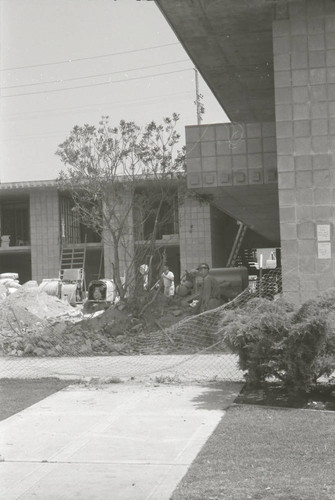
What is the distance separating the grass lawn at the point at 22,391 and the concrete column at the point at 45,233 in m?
26.4

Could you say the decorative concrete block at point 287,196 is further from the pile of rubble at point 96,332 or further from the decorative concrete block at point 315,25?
the pile of rubble at point 96,332

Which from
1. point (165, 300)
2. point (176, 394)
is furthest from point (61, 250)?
point (176, 394)

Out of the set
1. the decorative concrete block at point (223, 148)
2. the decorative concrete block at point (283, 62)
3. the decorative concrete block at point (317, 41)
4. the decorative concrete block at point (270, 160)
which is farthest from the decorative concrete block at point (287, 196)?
the decorative concrete block at point (223, 148)

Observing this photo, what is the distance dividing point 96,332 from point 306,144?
566cm

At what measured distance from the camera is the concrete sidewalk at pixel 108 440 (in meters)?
5.36

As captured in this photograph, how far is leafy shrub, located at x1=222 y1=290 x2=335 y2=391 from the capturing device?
326 inches

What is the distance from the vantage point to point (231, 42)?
14836mm

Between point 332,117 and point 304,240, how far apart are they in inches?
85.9

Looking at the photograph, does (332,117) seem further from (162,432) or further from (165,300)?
(162,432)

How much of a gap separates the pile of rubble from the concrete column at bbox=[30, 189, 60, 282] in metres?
18.9

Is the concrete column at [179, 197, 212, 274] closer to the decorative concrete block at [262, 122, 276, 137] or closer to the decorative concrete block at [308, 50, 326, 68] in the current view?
the decorative concrete block at [262, 122, 276, 137]

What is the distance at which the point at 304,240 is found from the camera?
1223cm

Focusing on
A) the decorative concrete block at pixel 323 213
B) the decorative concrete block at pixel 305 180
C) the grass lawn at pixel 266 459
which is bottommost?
the grass lawn at pixel 266 459

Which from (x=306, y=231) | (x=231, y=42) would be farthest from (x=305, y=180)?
(x=231, y=42)
